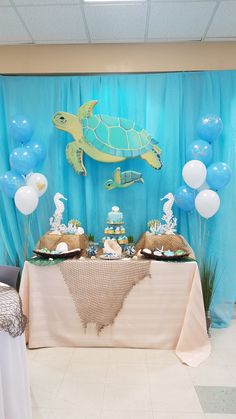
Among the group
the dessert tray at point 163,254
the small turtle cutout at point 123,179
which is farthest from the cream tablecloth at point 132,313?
the small turtle cutout at point 123,179

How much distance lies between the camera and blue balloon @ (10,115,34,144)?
9.71 feet

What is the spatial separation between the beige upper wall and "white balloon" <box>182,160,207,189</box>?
1125mm

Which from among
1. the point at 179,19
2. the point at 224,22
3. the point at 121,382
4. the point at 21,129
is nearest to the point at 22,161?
the point at 21,129

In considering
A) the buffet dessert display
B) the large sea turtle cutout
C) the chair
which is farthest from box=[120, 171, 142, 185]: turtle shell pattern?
the chair

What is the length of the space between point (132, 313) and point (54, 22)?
8.44 ft

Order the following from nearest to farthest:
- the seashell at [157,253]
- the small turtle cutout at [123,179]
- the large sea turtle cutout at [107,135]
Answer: the seashell at [157,253] → the large sea turtle cutout at [107,135] → the small turtle cutout at [123,179]

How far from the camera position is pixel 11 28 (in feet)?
9.61

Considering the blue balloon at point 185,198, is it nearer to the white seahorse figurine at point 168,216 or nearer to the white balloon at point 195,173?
the white seahorse figurine at point 168,216

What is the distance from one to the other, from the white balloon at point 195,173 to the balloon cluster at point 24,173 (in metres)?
1.31

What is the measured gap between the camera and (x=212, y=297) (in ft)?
10.7

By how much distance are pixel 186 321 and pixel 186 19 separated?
2542 mm

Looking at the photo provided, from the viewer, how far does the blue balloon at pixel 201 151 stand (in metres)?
2.91

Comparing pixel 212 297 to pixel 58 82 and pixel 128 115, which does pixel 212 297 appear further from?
pixel 58 82

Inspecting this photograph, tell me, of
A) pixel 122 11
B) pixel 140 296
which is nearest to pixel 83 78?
pixel 122 11
